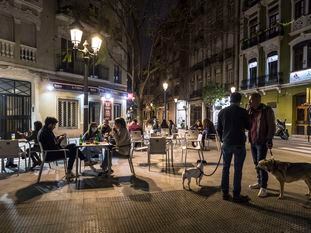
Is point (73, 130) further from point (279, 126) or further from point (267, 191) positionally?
point (267, 191)

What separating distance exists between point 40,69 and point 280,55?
58.1ft

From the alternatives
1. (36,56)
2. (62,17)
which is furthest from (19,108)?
(62,17)

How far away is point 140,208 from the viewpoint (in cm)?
541

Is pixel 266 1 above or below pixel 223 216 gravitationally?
above

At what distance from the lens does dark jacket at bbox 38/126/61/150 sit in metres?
7.31

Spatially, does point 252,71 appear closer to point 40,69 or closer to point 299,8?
point 299,8

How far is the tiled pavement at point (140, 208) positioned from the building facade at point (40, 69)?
26.1 feet

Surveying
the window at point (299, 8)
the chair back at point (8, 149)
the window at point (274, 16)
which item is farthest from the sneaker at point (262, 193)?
the window at point (274, 16)

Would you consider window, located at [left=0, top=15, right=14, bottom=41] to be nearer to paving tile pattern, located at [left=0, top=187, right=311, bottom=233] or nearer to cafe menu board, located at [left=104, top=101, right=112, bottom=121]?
cafe menu board, located at [left=104, top=101, right=112, bottom=121]

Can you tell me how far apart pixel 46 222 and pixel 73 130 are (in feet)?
54.0

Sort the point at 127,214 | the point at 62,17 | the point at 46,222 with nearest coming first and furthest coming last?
the point at 46,222 → the point at 127,214 → the point at 62,17

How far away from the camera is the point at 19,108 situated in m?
16.9

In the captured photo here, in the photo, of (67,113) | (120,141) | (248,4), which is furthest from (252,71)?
(120,141)

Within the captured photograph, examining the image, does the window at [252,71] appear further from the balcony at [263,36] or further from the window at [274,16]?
the window at [274,16]
